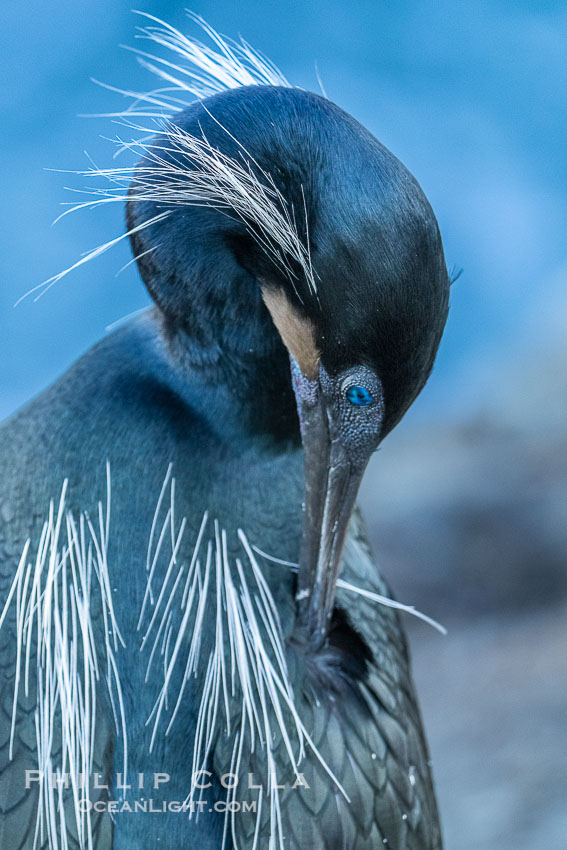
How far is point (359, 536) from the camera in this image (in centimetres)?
157

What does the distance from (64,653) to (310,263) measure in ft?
1.97

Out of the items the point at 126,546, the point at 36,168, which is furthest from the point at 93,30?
the point at 126,546

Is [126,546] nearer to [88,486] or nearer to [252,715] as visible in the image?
[88,486]

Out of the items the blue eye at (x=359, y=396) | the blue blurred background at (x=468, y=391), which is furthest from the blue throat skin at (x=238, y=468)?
the blue blurred background at (x=468, y=391)

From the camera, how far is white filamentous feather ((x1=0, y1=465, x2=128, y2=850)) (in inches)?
48.7

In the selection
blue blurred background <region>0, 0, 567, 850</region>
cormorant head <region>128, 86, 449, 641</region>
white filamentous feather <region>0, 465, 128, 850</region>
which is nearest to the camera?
cormorant head <region>128, 86, 449, 641</region>

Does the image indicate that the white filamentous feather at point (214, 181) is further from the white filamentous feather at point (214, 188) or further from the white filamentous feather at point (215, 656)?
the white filamentous feather at point (215, 656)

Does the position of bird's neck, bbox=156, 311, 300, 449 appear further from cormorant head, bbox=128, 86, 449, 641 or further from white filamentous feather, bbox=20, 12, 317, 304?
white filamentous feather, bbox=20, 12, 317, 304

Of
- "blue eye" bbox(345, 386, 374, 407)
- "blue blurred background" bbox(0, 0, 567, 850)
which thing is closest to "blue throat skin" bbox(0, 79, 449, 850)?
"blue eye" bbox(345, 386, 374, 407)

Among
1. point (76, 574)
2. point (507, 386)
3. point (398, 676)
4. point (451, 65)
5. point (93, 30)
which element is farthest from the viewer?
point (507, 386)

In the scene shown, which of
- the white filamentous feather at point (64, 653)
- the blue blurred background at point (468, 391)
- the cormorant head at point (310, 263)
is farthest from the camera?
the blue blurred background at point (468, 391)

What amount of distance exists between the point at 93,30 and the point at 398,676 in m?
2.46

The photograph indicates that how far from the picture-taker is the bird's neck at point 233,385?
1.26 metres

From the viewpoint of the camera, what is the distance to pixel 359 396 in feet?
3.57
